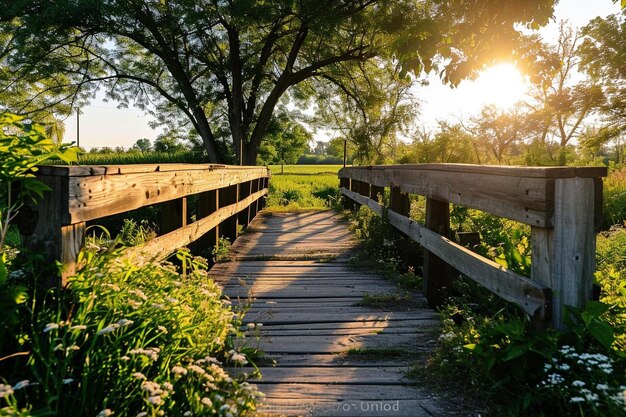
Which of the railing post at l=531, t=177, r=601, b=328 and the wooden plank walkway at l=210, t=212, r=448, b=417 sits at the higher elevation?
the railing post at l=531, t=177, r=601, b=328

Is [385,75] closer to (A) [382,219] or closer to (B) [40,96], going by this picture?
(B) [40,96]

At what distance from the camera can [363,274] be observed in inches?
221

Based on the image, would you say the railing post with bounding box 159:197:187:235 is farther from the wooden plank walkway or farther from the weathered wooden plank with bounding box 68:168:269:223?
the wooden plank walkway

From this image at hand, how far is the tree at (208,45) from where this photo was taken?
1452 cm

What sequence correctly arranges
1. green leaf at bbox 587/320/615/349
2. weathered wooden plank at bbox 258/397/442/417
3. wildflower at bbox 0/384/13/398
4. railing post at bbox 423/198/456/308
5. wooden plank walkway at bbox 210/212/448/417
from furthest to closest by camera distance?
railing post at bbox 423/198/456/308, wooden plank walkway at bbox 210/212/448/417, weathered wooden plank at bbox 258/397/442/417, green leaf at bbox 587/320/615/349, wildflower at bbox 0/384/13/398

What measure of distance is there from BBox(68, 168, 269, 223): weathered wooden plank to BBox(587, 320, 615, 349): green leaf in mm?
2342

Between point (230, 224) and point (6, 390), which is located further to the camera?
point (230, 224)

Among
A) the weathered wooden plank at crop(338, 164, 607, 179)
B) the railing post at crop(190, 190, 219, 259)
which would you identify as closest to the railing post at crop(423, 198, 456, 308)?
the weathered wooden plank at crop(338, 164, 607, 179)

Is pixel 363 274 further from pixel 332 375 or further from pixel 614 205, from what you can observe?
pixel 614 205

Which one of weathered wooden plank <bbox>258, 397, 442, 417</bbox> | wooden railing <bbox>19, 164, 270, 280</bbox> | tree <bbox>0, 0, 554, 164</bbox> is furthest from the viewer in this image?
tree <bbox>0, 0, 554, 164</bbox>

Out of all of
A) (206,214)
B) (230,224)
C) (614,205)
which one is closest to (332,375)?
(206,214)

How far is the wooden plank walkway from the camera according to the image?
7.97ft

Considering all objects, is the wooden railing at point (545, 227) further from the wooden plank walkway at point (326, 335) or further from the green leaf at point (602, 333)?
the wooden plank walkway at point (326, 335)

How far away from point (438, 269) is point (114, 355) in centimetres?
290
